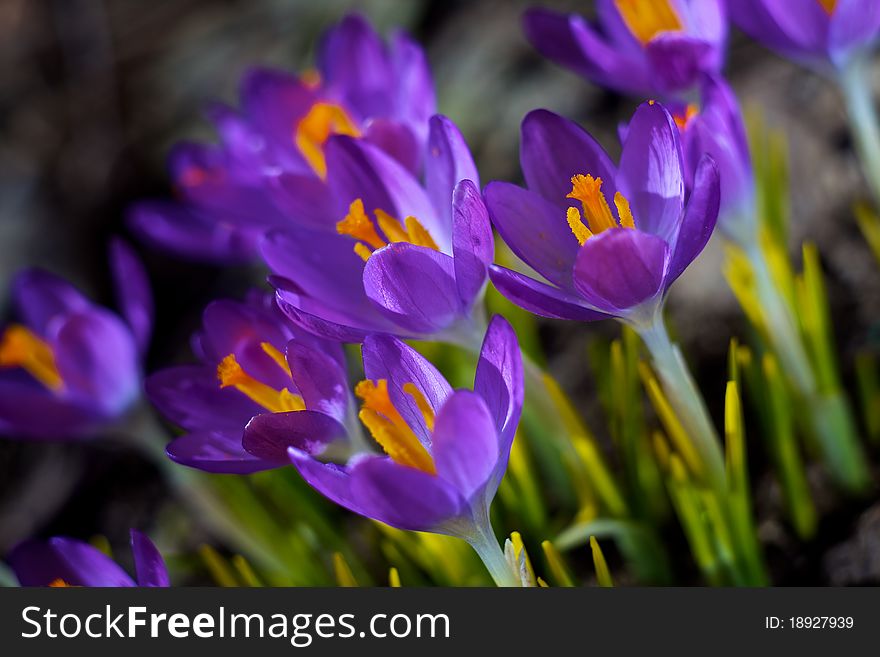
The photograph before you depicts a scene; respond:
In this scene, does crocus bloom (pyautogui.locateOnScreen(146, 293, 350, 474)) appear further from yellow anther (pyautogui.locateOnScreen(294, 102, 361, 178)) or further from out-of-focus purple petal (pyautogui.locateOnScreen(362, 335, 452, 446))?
yellow anther (pyautogui.locateOnScreen(294, 102, 361, 178))

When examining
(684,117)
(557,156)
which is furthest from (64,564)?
(684,117)

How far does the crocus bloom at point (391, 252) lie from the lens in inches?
25.9

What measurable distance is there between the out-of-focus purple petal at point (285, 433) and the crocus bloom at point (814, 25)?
0.53 meters

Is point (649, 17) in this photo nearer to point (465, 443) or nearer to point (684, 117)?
point (684, 117)

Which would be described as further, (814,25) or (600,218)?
(814,25)

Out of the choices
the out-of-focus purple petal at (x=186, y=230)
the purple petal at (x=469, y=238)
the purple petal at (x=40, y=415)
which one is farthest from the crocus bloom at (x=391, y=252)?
the purple petal at (x=40, y=415)

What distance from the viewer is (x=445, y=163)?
738mm

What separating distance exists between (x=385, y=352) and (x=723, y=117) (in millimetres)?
329

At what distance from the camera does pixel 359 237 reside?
2.40ft

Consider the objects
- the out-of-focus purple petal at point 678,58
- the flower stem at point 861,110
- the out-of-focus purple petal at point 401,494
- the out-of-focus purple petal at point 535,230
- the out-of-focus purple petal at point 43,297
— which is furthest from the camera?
the out-of-focus purple petal at point 43,297

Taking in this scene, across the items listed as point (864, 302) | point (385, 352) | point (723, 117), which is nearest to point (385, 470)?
point (385, 352)

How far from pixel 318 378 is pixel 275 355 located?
7cm

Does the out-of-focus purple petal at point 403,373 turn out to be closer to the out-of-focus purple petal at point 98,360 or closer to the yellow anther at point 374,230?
the yellow anther at point 374,230

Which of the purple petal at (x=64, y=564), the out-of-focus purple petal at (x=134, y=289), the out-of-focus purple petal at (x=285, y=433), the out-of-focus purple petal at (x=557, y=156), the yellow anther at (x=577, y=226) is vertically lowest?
the purple petal at (x=64, y=564)
